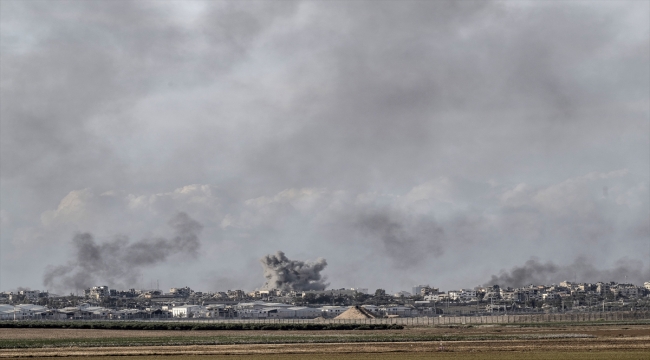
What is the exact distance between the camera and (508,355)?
69.8 metres

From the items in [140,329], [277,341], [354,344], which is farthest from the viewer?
[140,329]

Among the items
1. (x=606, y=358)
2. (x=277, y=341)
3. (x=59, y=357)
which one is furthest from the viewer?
(x=277, y=341)

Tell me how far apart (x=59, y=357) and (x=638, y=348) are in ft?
187

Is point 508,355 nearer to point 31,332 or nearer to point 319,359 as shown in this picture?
point 319,359

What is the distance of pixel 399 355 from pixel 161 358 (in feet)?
73.4

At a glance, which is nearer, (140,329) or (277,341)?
(277,341)

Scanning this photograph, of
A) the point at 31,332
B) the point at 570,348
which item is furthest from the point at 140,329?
the point at 570,348

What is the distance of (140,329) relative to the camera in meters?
144

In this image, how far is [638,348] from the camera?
76.6 m

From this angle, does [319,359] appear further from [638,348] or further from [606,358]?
[638,348]

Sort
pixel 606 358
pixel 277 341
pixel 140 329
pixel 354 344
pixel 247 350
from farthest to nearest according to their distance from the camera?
pixel 140 329, pixel 277 341, pixel 354 344, pixel 247 350, pixel 606 358

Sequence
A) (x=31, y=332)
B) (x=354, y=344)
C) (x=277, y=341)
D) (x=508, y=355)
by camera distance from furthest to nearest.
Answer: (x=31, y=332) < (x=277, y=341) < (x=354, y=344) < (x=508, y=355)

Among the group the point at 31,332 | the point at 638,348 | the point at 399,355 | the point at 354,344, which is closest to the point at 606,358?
the point at 638,348

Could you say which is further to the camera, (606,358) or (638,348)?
(638,348)
